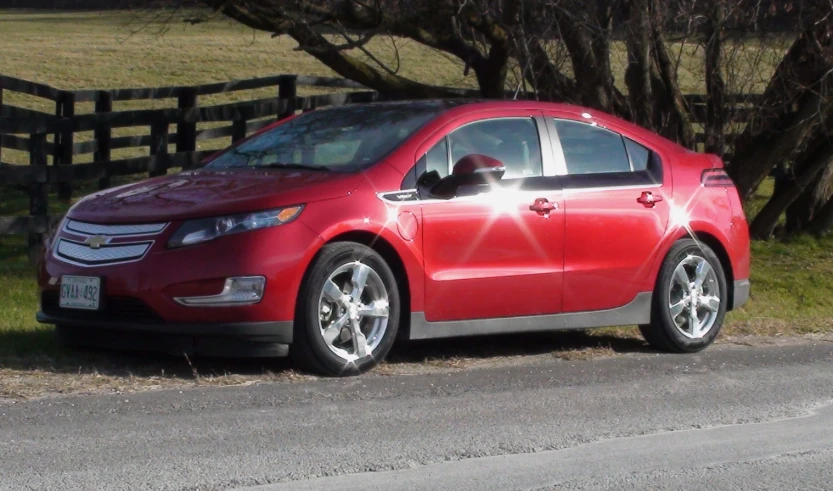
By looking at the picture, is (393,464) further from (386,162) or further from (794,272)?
(794,272)

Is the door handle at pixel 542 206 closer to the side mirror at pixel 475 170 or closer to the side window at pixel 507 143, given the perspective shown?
the side window at pixel 507 143

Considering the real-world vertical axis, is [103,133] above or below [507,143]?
below

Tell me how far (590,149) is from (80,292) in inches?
133

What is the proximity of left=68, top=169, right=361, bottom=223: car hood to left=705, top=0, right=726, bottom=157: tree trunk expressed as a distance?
5677 millimetres

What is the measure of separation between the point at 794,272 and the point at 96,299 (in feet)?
27.4

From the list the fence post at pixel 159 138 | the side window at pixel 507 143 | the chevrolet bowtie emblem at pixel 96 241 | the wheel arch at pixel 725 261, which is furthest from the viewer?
the fence post at pixel 159 138

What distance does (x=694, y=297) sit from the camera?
8.50 metres

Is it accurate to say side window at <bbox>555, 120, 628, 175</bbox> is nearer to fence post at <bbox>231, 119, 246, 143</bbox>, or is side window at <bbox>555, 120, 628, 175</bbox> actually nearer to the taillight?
the taillight

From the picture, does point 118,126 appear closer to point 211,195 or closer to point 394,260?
point 211,195

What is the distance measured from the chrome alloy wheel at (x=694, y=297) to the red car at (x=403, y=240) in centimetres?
1

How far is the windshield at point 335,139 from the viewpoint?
24.9 ft

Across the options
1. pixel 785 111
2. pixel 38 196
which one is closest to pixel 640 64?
pixel 785 111

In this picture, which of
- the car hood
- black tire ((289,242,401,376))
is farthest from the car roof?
black tire ((289,242,401,376))

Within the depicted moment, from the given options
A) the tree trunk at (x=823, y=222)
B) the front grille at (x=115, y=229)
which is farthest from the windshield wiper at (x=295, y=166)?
the tree trunk at (x=823, y=222)
